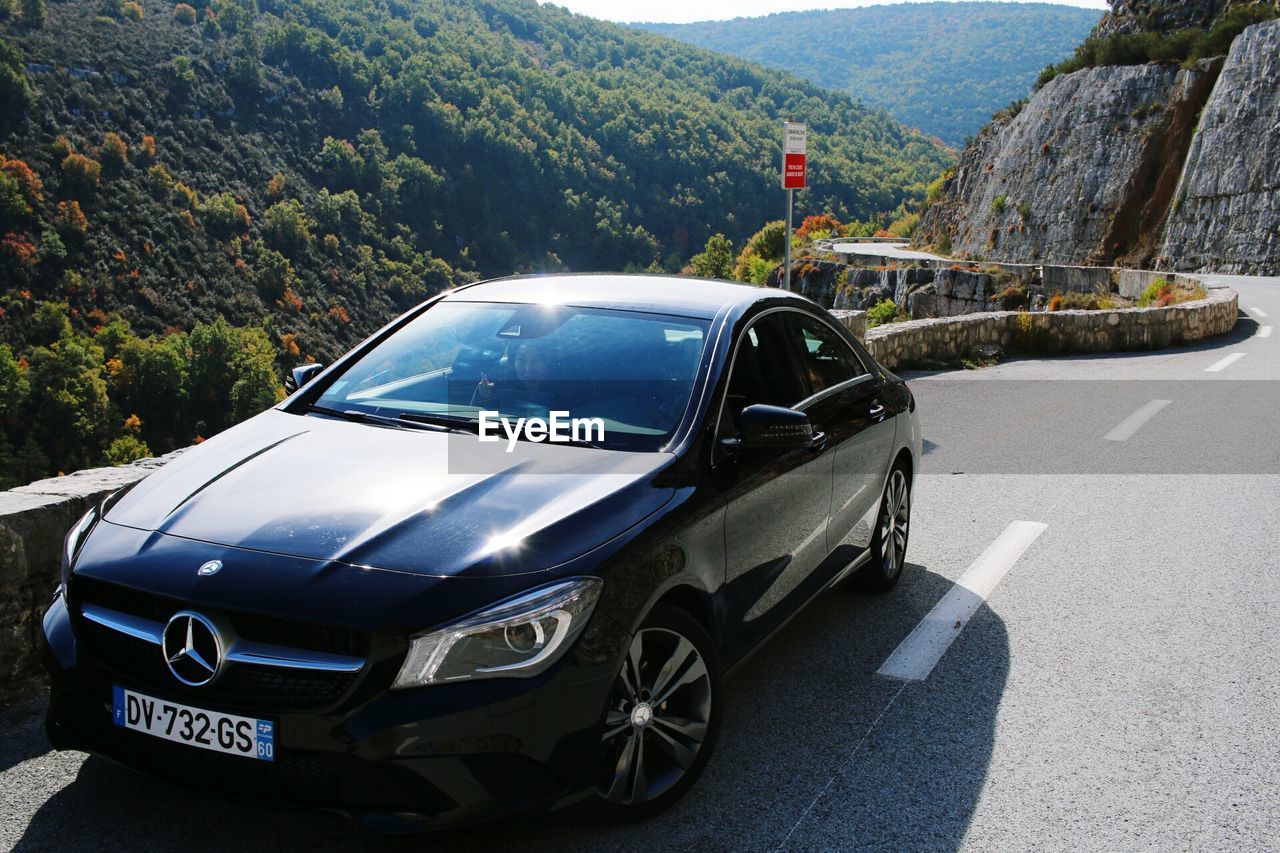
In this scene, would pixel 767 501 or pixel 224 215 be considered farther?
pixel 224 215

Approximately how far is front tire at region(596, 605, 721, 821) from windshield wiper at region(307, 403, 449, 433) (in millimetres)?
1051

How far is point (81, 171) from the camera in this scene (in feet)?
323

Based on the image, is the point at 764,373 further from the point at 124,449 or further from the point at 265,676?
the point at 124,449

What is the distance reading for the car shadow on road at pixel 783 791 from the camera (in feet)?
9.47

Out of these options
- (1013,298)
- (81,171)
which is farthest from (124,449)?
(1013,298)

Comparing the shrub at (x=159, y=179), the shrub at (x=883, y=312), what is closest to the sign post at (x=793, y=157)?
the shrub at (x=883, y=312)

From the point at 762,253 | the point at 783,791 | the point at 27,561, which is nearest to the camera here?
the point at 783,791

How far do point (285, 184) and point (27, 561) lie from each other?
394 feet

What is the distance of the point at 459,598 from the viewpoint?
2.57 m

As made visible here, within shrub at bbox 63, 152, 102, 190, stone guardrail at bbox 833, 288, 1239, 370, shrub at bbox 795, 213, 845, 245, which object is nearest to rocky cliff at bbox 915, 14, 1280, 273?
stone guardrail at bbox 833, 288, 1239, 370

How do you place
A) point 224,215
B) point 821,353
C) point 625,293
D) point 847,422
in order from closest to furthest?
point 625,293
point 847,422
point 821,353
point 224,215

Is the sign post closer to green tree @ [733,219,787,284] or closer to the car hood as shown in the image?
the car hood

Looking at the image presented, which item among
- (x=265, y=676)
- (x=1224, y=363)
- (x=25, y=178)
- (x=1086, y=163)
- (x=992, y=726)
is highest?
(x=265, y=676)

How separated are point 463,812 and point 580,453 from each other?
118 centimetres
